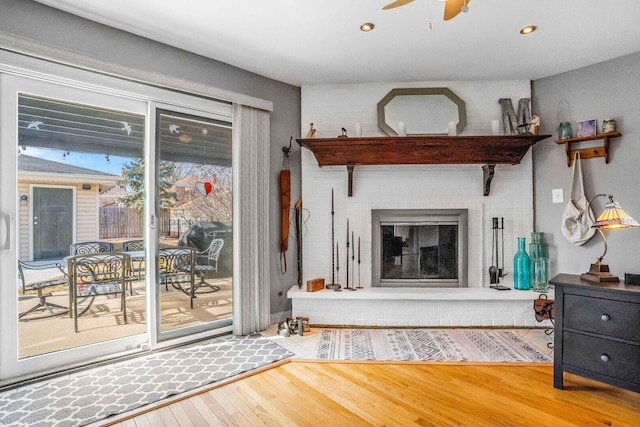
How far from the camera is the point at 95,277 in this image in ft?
7.98

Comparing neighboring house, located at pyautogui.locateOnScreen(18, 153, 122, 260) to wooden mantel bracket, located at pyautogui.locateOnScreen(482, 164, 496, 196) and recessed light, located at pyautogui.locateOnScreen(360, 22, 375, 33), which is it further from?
wooden mantel bracket, located at pyautogui.locateOnScreen(482, 164, 496, 196)

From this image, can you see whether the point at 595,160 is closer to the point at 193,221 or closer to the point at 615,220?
the point at 615,220

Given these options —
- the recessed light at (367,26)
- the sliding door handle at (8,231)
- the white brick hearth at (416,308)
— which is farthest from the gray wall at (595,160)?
the sliding door handle at (8,231)

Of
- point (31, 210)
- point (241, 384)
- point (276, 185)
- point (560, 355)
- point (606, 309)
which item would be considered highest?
point (276, 185)

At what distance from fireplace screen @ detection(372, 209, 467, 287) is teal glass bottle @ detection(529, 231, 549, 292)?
618mm

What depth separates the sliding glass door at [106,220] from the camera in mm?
2082

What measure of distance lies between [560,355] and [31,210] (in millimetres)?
3438

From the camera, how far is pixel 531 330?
3.00 meters

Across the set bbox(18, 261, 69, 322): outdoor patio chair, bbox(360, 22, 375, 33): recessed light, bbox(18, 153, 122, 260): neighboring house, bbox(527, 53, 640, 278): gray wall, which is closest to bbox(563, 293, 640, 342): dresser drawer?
bbox(527, 53, 640, 278): gray wall

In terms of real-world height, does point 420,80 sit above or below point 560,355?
above

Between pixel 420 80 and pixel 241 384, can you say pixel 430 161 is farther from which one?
pixel 241 384

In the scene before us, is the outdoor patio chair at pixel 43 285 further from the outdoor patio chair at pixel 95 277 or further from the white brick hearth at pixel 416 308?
the white brick hearth at pixel 416 308

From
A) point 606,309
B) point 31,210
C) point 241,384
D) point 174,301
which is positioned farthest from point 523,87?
point 31,210

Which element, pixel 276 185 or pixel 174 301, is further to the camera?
pixel 276 185
